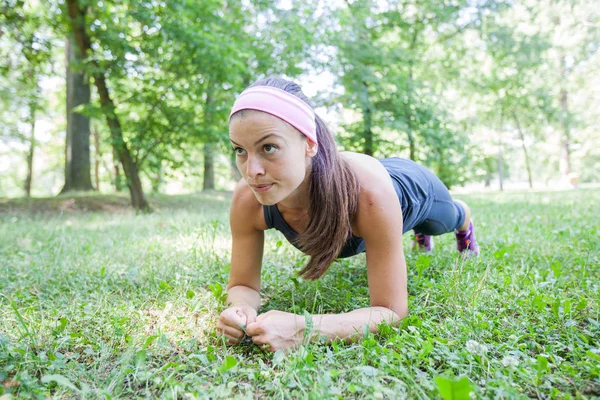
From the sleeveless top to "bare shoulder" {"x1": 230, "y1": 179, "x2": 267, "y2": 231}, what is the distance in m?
0.04

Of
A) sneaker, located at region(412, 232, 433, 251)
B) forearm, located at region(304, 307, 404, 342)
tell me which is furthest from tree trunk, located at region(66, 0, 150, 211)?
forearm, located at region(304, 307, 404, 342)

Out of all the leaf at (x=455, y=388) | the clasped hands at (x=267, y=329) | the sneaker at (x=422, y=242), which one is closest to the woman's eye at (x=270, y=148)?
the clasped hands at (x=267, y=329)

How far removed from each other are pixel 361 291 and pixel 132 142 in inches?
279

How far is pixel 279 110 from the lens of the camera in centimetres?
187

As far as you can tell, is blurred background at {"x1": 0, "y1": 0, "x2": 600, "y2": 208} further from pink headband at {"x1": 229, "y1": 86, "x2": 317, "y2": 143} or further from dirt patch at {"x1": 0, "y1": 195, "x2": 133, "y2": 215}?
pink headband at {"x1": 229, "y1": 86, "x2": 317, "y2": 143}

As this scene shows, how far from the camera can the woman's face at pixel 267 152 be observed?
1.83 m

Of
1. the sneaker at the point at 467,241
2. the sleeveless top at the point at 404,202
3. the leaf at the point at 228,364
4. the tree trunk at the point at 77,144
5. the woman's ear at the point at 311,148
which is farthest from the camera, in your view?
Answer: the tree trunk at the point at 77,144

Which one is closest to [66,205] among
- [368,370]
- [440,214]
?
[440,214]

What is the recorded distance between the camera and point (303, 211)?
234 centimetres

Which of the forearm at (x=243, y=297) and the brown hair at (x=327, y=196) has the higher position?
the brown hair at (x=327, y=196)

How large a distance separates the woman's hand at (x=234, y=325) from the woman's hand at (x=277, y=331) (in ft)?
0.25

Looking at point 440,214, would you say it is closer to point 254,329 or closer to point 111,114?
point 254,329

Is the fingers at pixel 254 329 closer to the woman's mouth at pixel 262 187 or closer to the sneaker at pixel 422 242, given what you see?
the woman's mouth at pixel 262 187

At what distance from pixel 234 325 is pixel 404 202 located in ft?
4.19
